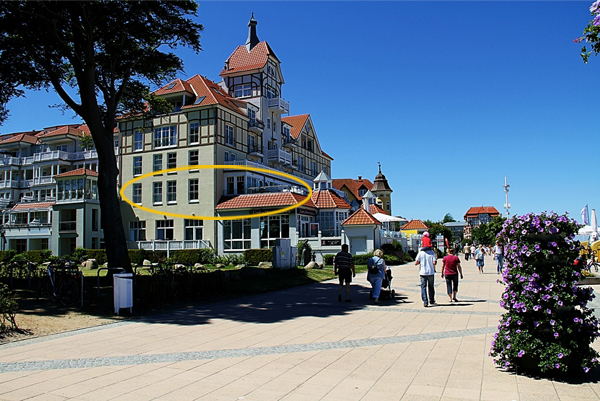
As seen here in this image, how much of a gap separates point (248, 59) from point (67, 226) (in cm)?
2410

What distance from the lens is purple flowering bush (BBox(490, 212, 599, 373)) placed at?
218 inches

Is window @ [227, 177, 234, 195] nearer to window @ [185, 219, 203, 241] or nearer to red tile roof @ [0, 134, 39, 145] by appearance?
window @ [185, 219, 203, 241]

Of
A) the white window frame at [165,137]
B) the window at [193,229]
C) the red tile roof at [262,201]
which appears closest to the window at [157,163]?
the white window frame at [165,137]

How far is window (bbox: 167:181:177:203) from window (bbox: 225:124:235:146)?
19.7 ft

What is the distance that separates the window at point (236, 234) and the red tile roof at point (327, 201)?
696cm

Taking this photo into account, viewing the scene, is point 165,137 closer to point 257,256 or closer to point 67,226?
point 67,226

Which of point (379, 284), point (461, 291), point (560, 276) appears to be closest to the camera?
point (560, 276)

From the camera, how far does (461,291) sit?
54.8ft

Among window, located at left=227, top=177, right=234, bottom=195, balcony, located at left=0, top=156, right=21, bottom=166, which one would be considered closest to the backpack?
window, located at left=227, top=177, right=234, bottom=195

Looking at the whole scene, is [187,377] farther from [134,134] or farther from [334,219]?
[134,134]

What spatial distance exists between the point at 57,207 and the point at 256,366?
138ft

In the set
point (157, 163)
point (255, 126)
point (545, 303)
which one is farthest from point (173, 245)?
point (545, 303)

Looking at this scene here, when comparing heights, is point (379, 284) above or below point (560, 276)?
below

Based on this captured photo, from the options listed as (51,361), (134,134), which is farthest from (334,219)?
(51,361)
